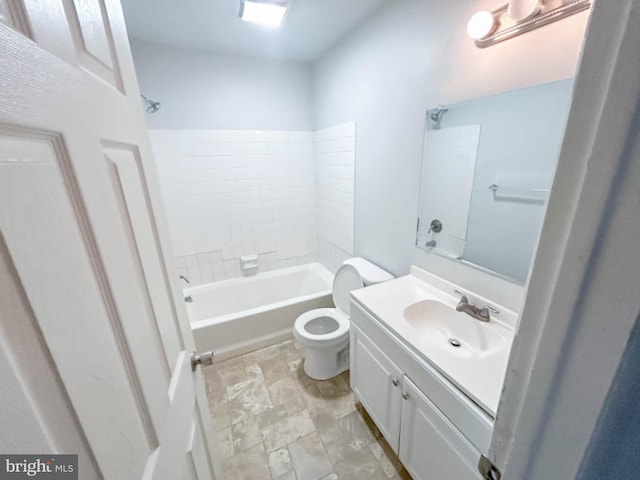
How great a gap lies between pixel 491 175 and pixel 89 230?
4.59 feet

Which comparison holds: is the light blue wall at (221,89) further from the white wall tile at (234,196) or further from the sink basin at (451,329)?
the sink basin at (451,329)

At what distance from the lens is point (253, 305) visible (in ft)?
8.87

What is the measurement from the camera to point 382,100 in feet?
5.45

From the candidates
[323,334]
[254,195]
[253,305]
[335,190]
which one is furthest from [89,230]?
[253,305]

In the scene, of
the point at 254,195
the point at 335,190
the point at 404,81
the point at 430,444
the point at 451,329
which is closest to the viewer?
the point at 430,444

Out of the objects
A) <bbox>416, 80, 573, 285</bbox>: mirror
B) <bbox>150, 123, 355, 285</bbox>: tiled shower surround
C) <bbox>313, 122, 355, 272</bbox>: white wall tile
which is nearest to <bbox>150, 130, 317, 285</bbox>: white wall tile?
<bbox>150, 123, 355, 285</bbox>: tiled shower surround

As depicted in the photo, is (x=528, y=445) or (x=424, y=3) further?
(x=424, y=3)

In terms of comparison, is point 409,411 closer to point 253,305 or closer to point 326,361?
point 326,361

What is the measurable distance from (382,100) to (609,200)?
163 centimetres

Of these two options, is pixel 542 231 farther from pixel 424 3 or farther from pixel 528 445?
pixel 424 3

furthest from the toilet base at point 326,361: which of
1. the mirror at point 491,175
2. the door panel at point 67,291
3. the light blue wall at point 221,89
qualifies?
the light blue wall at point 221,89

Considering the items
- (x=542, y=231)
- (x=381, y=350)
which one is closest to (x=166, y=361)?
(x=542, y=231)

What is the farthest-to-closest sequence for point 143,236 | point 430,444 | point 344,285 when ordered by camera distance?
point 344,285 < point 430,444 < point 143,236

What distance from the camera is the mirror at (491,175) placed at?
3.22 ft
